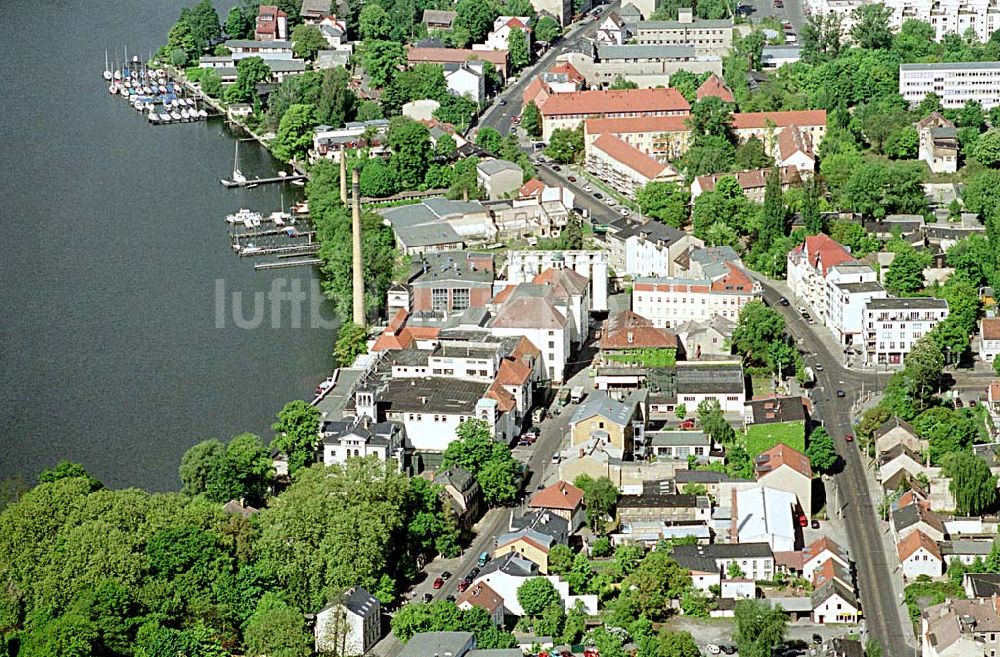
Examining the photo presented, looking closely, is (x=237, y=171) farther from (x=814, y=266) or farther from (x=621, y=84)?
(x=814, y=266)

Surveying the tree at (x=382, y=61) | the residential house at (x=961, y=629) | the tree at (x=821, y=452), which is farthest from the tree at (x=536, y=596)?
the tree at (x=382, y=61)

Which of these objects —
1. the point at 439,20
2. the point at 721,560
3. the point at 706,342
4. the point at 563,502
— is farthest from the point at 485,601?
the point at 439,20

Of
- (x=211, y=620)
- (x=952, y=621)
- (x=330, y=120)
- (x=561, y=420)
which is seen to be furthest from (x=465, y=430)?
(x=330, y=120)

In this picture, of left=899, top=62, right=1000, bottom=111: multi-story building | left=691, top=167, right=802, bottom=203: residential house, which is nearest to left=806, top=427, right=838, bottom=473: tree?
left=691, top=167, right=802, bottom=203: residential house

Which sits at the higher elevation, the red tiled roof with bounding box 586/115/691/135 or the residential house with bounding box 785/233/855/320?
the red tiled roof with bounding box 586/115/691/135

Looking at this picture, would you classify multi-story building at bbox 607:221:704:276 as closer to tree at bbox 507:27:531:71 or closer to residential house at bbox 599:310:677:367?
residential house at bbox 599:310:677:367

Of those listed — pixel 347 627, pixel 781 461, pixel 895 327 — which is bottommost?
pixel 347 627

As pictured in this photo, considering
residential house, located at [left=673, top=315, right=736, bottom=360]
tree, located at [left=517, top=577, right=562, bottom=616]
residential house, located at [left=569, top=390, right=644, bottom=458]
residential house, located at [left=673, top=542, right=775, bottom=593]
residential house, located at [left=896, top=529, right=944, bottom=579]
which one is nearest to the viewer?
tree, located at [left=517, top=577, right=562, bottom=616]
